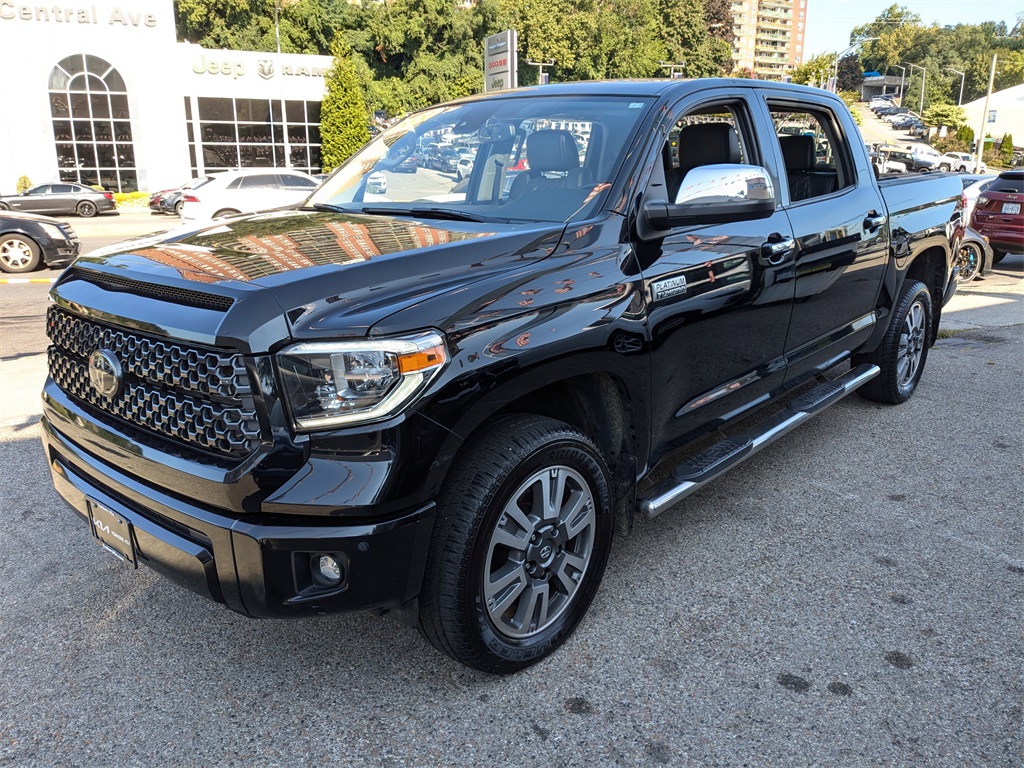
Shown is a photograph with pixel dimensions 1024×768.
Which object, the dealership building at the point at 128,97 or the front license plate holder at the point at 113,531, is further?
the dealership building at the point at 128,97

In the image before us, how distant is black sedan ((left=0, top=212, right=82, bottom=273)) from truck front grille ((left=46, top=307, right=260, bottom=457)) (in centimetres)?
1142

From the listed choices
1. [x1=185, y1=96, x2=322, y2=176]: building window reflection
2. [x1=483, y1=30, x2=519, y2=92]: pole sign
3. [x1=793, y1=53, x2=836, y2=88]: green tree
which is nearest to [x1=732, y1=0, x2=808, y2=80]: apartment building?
[x1=793, y1=53, x2=836, y2=88]: green tree

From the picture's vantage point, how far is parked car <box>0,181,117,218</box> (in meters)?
27.3

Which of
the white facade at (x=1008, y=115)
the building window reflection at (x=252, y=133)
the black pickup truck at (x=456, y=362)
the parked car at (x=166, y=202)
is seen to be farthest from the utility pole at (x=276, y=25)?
the white facade at (x=1008, y=115)

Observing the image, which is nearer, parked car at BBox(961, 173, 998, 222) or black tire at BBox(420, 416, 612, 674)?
black tire at BBox(420, 416, 612, 674)

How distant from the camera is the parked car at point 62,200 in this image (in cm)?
2734

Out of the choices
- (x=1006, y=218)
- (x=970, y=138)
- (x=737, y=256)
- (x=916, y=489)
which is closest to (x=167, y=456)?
→ (x=737, y=256)

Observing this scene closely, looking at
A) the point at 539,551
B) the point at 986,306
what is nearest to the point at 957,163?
the point at 986,306

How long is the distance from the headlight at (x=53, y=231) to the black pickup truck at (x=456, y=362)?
10651 mm

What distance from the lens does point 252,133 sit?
36781 millimetres

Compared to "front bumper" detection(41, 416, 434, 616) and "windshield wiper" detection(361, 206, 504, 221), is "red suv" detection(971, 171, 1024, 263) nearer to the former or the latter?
"windshield wiper" detection(361, 206, 504, 221)

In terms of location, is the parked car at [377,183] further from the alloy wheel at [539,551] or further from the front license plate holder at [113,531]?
the front license plate holder at [113,531]

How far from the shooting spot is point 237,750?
2.37 metres

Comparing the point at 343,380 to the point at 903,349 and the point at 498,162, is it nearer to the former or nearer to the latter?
the point at 498,162
